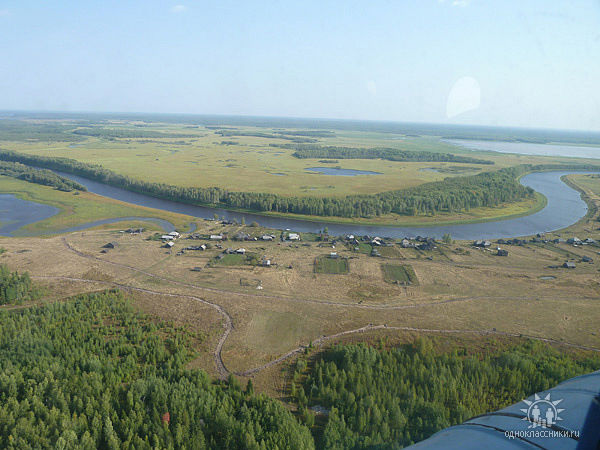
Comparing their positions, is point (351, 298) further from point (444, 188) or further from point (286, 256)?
point (444, 188)

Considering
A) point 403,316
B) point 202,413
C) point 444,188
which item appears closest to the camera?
point 202,413

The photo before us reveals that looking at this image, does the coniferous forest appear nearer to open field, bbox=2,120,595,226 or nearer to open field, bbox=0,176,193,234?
open field, bbox=0,176,193,234

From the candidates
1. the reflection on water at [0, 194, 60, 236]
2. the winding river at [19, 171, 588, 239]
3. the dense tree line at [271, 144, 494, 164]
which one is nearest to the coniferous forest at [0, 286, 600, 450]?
the winding river at [19, 171, 588, 239]

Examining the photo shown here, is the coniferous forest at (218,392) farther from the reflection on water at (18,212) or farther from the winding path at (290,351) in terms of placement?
the reflection on water at (18,212)

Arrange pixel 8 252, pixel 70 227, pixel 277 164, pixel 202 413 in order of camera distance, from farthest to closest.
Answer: pixel 277 164
pixel 70 227
pixel 8 252
pixel 202 413

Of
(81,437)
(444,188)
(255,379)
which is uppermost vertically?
(444,188)

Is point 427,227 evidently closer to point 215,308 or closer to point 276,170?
point 215,308

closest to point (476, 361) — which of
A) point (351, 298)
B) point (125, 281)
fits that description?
point (351, 298)
